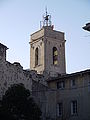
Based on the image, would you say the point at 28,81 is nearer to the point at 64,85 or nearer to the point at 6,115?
the point at 64,85

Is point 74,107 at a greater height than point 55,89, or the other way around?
point 55,89

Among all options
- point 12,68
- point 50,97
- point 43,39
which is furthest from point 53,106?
point 43,39

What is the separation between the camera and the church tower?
54281 millimetres

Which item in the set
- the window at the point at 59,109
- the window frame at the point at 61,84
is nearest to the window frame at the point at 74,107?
the window at the point at 59,109

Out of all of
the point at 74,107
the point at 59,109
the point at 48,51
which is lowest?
the point at 59,109

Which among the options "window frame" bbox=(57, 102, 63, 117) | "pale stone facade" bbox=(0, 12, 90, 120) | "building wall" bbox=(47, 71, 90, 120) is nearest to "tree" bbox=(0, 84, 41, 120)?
"pale stone facade" bbox=(0, 12, 90, 120)

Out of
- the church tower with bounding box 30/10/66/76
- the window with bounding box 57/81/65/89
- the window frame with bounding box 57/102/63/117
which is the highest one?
the church tower with bounding box 30/10/66/76

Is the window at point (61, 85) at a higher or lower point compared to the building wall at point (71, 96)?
higher

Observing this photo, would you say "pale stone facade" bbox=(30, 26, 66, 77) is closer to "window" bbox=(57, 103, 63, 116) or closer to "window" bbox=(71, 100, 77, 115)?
"window" bbox=(57, 103, 63, 116)

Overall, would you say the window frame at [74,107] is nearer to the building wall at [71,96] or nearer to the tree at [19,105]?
the building wall at [71,96]

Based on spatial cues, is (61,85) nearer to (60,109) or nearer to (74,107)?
(60,109)

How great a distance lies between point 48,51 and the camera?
2157 inches

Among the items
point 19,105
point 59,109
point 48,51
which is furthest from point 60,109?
point 48,51

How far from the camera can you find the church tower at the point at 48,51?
54.3 m
